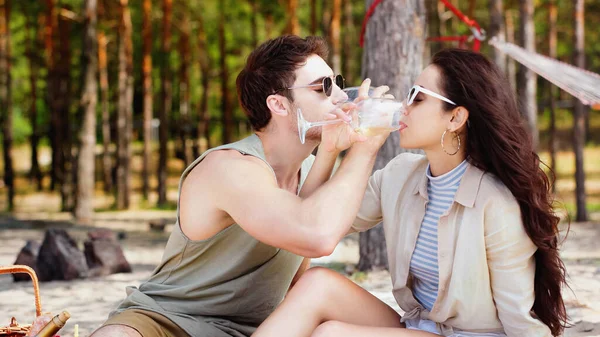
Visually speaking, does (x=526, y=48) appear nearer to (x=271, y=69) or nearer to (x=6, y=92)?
(x=271, y=69)

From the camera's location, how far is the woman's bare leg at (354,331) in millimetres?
2361

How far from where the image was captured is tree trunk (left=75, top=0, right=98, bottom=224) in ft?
40.9

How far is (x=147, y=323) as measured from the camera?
8.10ft

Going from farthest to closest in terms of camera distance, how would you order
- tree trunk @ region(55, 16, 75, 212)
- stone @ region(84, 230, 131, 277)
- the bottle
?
tree trunk @ region(55, 16, 75, 212) < stone @ region(84, 230, 131, 277) < the bottle

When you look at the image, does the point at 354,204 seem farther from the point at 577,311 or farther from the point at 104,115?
the point at 104,115

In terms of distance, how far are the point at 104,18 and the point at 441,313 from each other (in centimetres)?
1545

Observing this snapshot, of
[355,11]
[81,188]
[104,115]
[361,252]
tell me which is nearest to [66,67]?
[104,115]

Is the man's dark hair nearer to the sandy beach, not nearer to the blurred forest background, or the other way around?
the sandy beach

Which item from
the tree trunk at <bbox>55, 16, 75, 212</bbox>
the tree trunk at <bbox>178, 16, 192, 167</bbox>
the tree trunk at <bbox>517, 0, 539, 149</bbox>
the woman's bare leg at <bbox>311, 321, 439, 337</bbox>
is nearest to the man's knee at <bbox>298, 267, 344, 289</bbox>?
the woman's bare leg at <bbox>311, 321, 439, 337</bbox>

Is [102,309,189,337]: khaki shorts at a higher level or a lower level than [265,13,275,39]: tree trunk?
lower

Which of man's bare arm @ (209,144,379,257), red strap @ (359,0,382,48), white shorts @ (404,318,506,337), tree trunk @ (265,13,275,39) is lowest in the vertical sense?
white shorts @ (404,318,506,337)

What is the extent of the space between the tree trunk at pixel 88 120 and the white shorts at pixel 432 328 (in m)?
10.7

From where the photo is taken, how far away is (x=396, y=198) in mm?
2686

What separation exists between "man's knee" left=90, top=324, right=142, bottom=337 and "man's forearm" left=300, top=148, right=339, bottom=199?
66cm
